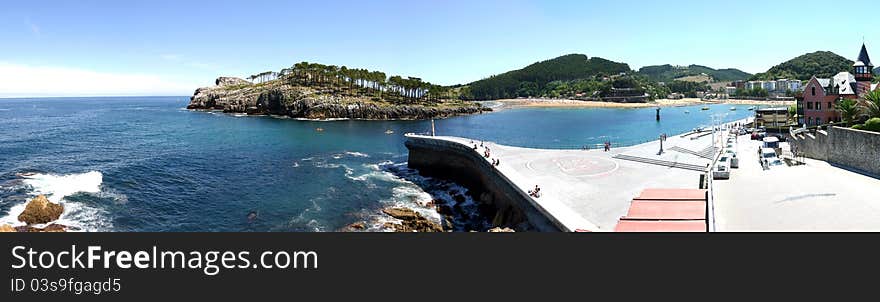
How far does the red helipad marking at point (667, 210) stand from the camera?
20.8 metres

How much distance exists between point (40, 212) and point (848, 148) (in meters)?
53.6

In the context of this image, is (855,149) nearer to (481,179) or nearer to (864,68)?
(481,179)

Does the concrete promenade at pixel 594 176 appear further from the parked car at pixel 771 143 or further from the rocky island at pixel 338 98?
the rocky island at pixel 338 98

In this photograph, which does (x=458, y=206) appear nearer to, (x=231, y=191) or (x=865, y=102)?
(x=231, y=191)

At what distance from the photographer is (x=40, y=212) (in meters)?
30.3

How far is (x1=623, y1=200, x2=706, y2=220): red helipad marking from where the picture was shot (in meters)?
20.8

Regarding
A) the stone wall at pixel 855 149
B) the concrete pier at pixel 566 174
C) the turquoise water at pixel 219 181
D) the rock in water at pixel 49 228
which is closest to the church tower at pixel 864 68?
the concrete pier at pixel 566 174

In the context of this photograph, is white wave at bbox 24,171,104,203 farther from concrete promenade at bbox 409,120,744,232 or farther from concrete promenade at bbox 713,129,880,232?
concrete promenade at bbox 713,129,880,232

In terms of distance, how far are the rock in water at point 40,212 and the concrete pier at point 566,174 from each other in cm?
2912

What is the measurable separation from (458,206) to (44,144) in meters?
64.2

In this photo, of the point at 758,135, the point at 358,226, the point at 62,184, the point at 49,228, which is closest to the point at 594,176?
the point at 358,226

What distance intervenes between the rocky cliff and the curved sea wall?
74.7 meters

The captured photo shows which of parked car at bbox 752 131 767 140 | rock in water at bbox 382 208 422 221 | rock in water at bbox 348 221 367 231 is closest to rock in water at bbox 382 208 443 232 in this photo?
rock in water at bbox 382 208 422 221

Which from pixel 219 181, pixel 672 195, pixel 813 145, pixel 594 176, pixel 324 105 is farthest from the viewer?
pixel 324 105
